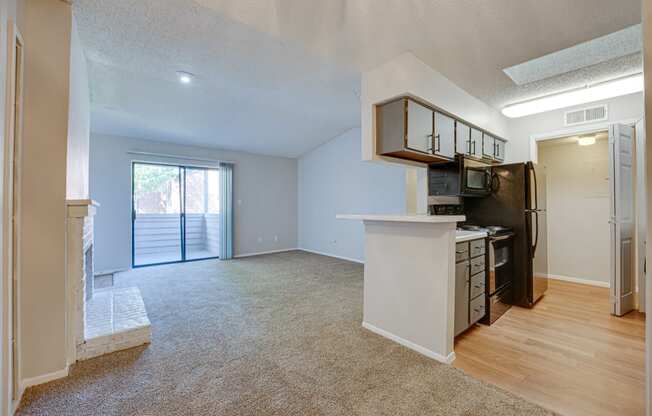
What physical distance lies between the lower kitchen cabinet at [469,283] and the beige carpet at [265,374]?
517 mm

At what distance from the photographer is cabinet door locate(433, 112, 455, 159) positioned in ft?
9.46

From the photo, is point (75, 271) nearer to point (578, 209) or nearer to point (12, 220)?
point (12, 220)

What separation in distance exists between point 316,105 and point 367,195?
215 centimetres

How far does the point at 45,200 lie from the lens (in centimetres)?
180

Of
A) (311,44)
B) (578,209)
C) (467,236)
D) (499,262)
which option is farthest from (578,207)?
(311,44)

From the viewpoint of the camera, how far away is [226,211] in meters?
5.95

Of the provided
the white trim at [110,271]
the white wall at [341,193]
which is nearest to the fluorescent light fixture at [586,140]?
the white wall at [341,193]

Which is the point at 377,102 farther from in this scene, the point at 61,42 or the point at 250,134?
the point at 250,134

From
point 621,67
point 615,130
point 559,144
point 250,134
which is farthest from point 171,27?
point 559,144

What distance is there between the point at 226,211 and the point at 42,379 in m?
4.30

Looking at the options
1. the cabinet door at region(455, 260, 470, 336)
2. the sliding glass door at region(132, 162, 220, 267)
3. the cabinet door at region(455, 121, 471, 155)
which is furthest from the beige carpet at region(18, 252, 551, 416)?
the sliding glass door at region(132, 162, 220, 267)

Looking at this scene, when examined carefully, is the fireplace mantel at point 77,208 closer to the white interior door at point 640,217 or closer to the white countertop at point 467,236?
the white countertop at point 467,236

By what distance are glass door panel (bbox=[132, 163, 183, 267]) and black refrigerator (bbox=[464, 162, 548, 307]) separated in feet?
18.4

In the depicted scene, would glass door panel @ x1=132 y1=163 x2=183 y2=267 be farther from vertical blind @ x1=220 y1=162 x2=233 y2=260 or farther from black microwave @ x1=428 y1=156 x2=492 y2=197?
black microwave @ x1=428 y1=156 x2=492 y2=197
